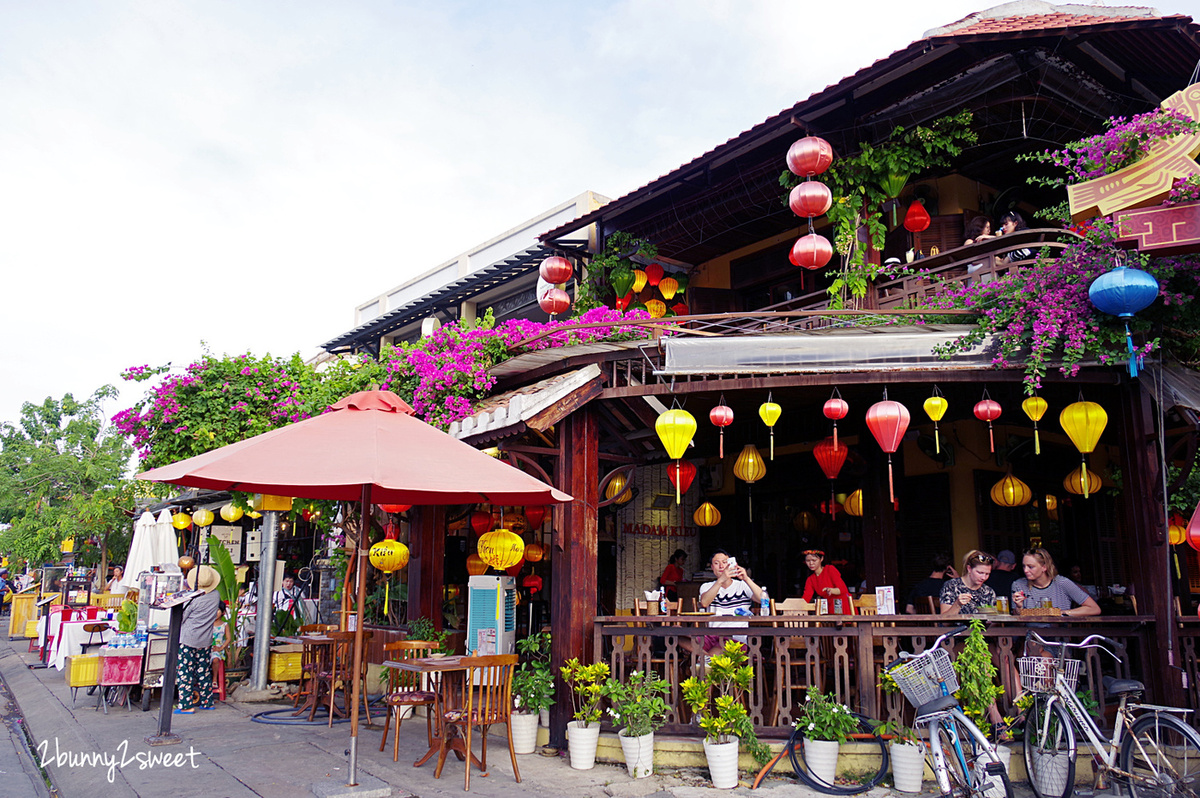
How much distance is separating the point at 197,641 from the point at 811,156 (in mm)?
9580

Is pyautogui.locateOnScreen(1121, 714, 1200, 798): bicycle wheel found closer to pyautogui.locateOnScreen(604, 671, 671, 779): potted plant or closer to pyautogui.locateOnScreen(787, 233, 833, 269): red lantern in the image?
pyautogui.locateOnScreen(604, 671, 671, 779): potted plant

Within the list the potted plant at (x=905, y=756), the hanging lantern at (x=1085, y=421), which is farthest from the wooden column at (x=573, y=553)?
the hanging lantern at (x=1085, y=421)

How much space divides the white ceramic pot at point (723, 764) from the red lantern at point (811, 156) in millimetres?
6214

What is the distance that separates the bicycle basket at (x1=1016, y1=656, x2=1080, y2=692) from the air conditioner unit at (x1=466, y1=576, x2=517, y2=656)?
5433mm

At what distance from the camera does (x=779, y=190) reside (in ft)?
36.9

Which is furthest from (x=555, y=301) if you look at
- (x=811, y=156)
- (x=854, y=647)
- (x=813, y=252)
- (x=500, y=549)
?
(x=854, y=647)

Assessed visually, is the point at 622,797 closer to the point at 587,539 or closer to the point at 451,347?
the point at 587,539

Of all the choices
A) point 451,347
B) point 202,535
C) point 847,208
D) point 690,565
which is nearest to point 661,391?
point 451,347

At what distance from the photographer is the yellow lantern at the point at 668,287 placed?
13.3 meters

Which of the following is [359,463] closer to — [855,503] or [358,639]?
[358,639]

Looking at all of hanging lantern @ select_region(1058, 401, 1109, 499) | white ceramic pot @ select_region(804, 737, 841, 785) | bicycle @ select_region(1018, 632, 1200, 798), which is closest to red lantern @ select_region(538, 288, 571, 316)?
hanging lantern @ select_region(1058, 401, 1109, 499)

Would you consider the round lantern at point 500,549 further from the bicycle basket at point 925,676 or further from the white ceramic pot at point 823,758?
the bicycle basket at point 925,676

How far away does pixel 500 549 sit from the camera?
8.72 metres

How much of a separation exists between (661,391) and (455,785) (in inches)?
164
